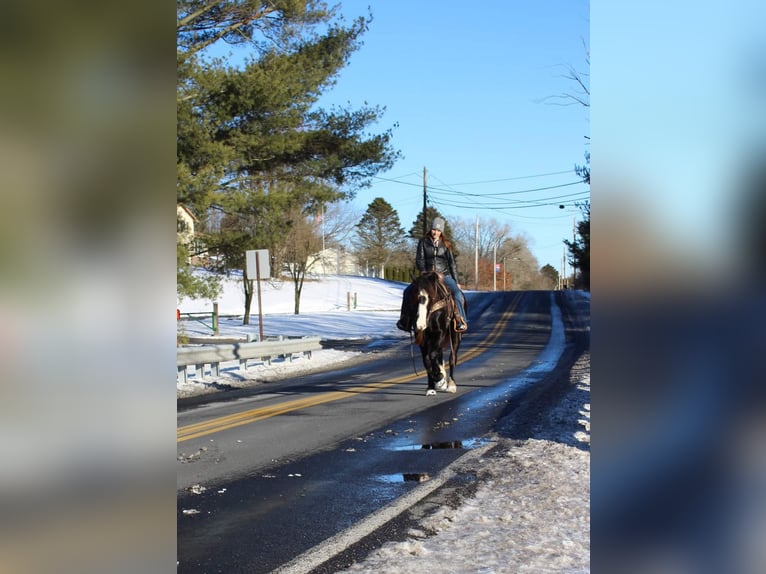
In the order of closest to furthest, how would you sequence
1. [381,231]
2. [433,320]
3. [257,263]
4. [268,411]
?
1. [268,411]
2. [433,320]
3. [257,263]
4. [381,231]

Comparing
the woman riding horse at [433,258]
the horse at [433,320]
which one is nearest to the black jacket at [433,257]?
the woman riding horse at [433,258]

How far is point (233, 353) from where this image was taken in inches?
683

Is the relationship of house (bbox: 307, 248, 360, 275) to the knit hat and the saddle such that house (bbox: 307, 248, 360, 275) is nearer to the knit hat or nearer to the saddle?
the saddle

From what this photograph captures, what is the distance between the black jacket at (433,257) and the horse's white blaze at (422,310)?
43 centimetres

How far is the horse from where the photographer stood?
1146cm

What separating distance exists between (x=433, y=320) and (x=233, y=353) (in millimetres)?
7019

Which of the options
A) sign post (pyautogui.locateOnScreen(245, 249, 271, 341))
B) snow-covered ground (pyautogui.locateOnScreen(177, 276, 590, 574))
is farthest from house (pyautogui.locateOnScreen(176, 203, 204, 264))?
snow-covered ground (pyautogui.locateOnScreen(177, 276, 590, 574))

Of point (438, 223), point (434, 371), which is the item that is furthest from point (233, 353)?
point (438, 223)

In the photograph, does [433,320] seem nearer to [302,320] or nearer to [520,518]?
[520,518]

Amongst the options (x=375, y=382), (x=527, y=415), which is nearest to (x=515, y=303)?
(x=375, y=382)

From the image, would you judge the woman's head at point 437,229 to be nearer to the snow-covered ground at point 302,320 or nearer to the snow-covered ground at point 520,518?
the snow-covered ground at point 520,518

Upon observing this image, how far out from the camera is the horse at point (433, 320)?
37.6 feet

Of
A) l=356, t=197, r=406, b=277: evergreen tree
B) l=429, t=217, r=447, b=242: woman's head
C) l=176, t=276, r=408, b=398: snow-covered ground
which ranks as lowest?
l=176, t=276, r=408, b=398: snow-covered ground

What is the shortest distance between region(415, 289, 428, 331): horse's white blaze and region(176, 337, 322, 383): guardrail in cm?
588
